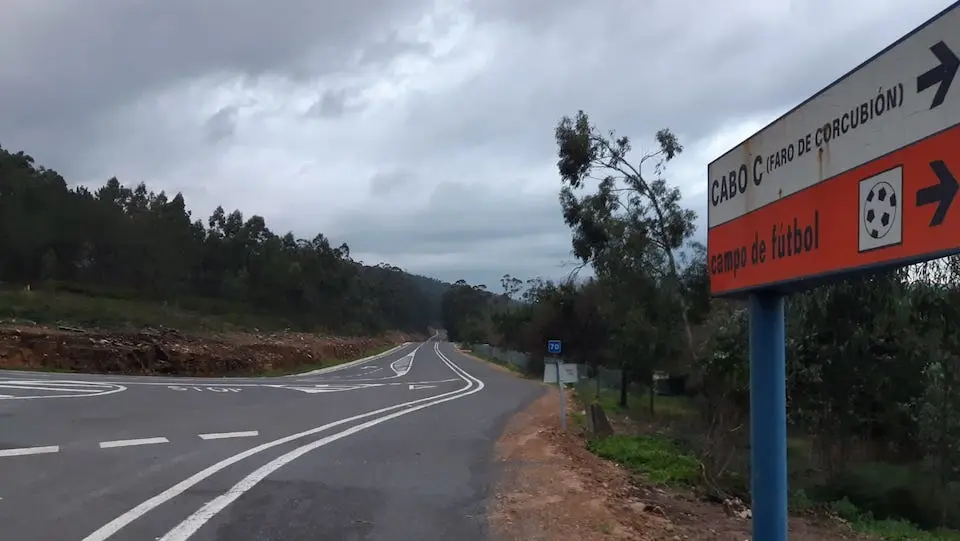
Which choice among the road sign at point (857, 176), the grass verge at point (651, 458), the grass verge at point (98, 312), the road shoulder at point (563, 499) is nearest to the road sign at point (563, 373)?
the grass verge at point (651, 458)

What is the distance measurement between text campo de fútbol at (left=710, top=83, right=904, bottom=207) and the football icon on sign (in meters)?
0.28

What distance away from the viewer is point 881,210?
12.0 feet

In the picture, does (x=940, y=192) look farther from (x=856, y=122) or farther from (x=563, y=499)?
(x=563, y=499)

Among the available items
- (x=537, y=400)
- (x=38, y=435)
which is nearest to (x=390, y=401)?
(x=537, y=400)

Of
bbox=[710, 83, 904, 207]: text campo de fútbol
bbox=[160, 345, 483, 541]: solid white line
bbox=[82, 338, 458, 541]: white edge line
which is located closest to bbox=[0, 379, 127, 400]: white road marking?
bbox=[82, 338, 458, 541]: white edge line

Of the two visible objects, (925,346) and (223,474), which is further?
(925,346)

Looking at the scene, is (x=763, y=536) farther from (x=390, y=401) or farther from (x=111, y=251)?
(x=111, y=251)

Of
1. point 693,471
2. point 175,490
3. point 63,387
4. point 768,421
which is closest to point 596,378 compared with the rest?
point 63,387

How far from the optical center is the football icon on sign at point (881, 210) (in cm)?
354

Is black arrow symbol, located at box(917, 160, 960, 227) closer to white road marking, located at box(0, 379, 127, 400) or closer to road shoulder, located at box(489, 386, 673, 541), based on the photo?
road shoulder, located at box(489, 386, 673, 541)

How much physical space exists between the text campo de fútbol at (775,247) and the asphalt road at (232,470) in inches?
158

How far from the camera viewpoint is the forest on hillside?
64250 mm

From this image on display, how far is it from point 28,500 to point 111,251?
68.1 metres

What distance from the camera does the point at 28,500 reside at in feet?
28.2
